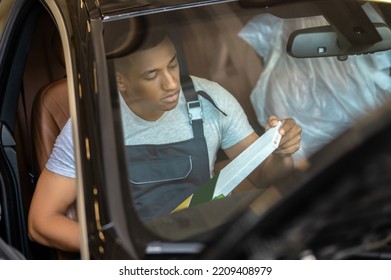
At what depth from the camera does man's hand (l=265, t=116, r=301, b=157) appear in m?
2.25

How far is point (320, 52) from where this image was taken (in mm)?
2545

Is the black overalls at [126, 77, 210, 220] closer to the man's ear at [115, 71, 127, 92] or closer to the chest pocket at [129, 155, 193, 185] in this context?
the chest pocket at [129, 155, 193, 185]

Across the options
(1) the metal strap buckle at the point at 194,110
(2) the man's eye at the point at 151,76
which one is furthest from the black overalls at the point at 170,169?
(2) the man's eye at the point at 151,76

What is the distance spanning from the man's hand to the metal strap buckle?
18cm

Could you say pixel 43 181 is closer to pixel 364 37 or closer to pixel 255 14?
pixel 255 14

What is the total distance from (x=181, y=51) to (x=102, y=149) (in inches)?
19.9

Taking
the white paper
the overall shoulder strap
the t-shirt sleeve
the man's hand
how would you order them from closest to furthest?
1. the white paper
2. the man's hand
3. the overall shoulder strap
4. the t-shirt sleeve

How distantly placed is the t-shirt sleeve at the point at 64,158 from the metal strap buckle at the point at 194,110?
335mm

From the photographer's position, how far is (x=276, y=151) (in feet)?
7.46

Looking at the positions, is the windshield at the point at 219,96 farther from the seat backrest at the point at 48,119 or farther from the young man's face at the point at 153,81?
the seat backrest at the point at 48,119

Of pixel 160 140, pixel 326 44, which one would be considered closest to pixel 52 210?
pixel 160 140

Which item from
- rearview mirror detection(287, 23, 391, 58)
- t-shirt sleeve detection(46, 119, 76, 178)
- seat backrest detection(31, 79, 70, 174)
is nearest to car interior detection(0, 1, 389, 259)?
seat backrest detection(31, 79, 70, 174)

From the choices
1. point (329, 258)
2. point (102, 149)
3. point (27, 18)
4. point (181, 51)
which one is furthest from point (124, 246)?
point (27, 18)

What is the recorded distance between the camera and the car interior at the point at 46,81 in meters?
2.41
